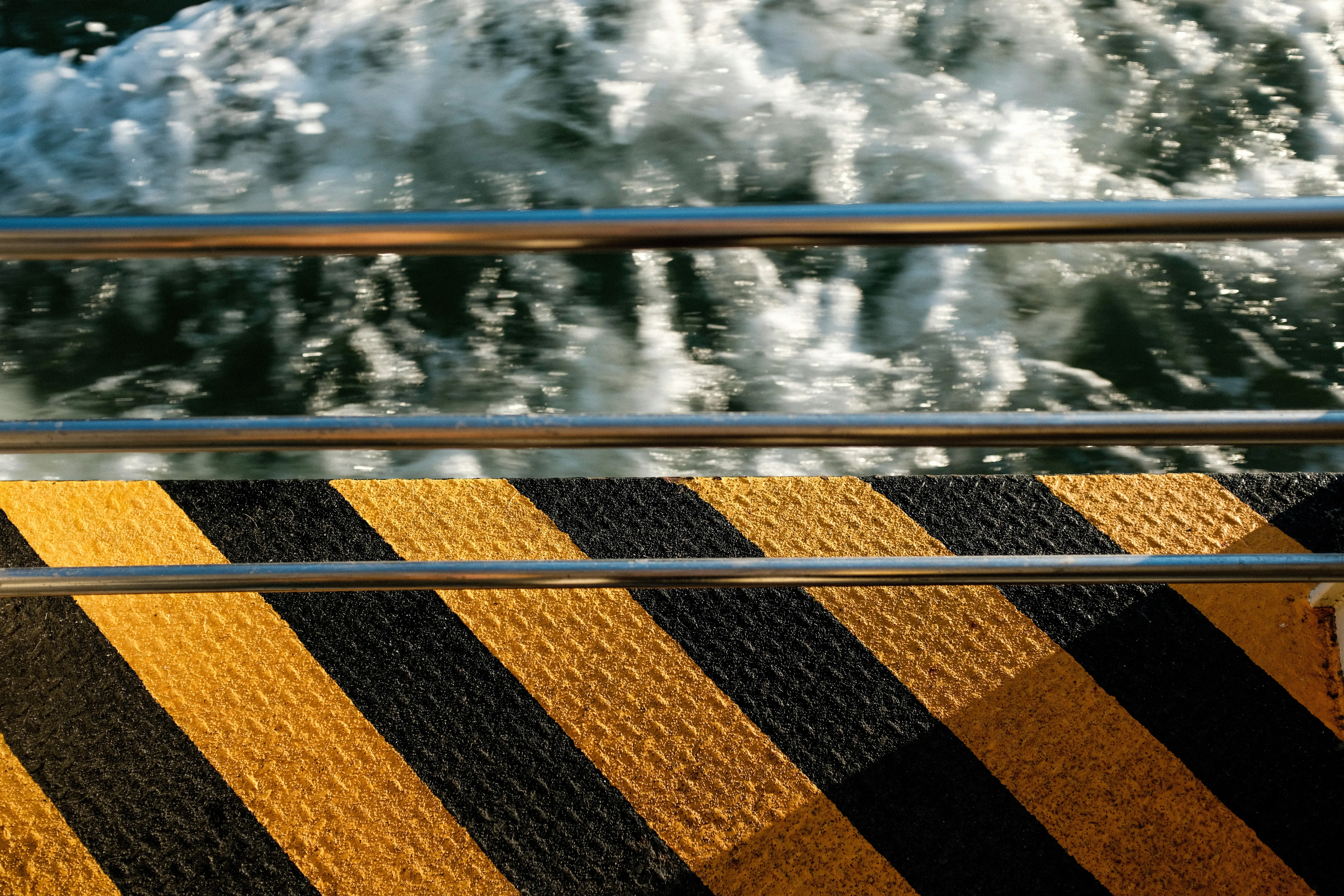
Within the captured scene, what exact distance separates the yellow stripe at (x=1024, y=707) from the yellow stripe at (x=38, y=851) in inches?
39.8

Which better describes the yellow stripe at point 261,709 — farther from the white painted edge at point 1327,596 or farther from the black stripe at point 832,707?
the white painted edge at point 1327,596

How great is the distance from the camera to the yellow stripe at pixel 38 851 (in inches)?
49.5

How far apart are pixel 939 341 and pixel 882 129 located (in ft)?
2.89

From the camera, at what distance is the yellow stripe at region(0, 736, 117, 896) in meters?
1.26

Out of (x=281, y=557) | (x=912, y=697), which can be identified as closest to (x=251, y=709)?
(x=281, y=557)

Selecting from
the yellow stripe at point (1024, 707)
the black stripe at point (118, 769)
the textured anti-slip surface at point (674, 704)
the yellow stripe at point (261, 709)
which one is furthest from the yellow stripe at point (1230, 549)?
the black stripe at point (118, 769)

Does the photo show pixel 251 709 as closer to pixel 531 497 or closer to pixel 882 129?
pixel 531 497

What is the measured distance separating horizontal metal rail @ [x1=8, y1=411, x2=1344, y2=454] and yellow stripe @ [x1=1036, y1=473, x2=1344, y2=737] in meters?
0.71

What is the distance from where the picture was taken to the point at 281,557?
154 cm

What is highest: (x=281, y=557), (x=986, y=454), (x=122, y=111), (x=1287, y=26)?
(x=1287, y=26)

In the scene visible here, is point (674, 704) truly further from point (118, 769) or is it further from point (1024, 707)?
point (118, 769)

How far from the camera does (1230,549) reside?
60.4 inches

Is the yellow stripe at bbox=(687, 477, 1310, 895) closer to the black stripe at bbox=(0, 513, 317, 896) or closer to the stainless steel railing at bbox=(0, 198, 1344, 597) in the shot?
the stainless steel railing at bbox=(0, 198, 1344, 597)

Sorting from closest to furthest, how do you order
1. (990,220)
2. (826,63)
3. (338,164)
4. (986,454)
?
(990,220)
(986,454)
(338,164)
(826,63)
